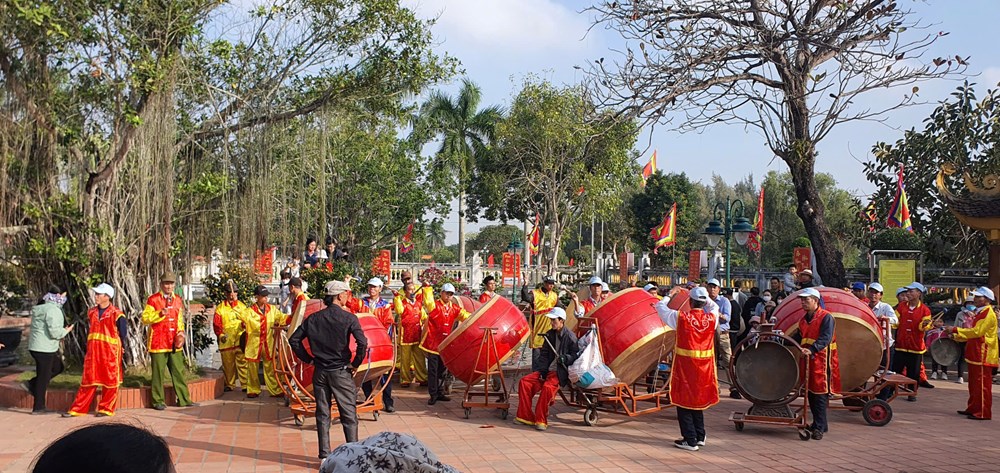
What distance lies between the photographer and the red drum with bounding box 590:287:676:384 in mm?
8844

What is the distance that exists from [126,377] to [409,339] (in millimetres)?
3562

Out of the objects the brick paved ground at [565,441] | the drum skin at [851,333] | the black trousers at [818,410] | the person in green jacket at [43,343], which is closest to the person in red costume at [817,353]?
the black trousers at [818,410]

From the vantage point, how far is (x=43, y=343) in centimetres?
916

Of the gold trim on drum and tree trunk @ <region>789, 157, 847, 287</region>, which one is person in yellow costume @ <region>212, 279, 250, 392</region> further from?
tree trunk @ <region>789, 157, 847, 287</region>

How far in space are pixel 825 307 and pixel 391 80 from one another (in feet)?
20.9

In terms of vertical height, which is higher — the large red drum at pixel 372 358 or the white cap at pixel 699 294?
the white cap at pixel 699 294

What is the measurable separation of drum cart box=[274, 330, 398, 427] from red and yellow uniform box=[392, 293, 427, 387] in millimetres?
2137

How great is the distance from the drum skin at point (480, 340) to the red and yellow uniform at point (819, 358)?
3.14m

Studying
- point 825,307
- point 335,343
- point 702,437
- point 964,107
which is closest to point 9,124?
point 335,343

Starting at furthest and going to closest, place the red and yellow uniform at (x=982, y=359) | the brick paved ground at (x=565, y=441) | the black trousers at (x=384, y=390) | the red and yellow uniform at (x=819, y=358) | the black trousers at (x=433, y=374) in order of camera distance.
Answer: the black trousers at (x=433, y=374) < the red and yellow uniform at (x=982, y=359) < the black trousers at (x=384, y=390) < the red and yellow uniform at (x=819, y=358) < the brick paved ground at (x=565, y=441)

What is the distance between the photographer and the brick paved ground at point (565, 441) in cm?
714

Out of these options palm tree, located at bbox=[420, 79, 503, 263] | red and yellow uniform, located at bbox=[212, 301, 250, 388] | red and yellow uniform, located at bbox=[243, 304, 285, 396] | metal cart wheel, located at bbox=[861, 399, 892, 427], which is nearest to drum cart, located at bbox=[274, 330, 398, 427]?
red and yellow uniform, located at bbox=[243, 304, 285, 396]

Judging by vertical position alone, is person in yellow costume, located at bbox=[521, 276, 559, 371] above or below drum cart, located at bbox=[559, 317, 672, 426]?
above

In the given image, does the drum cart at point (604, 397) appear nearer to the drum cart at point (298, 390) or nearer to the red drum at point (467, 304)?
the drum cart at point (298, 390)
